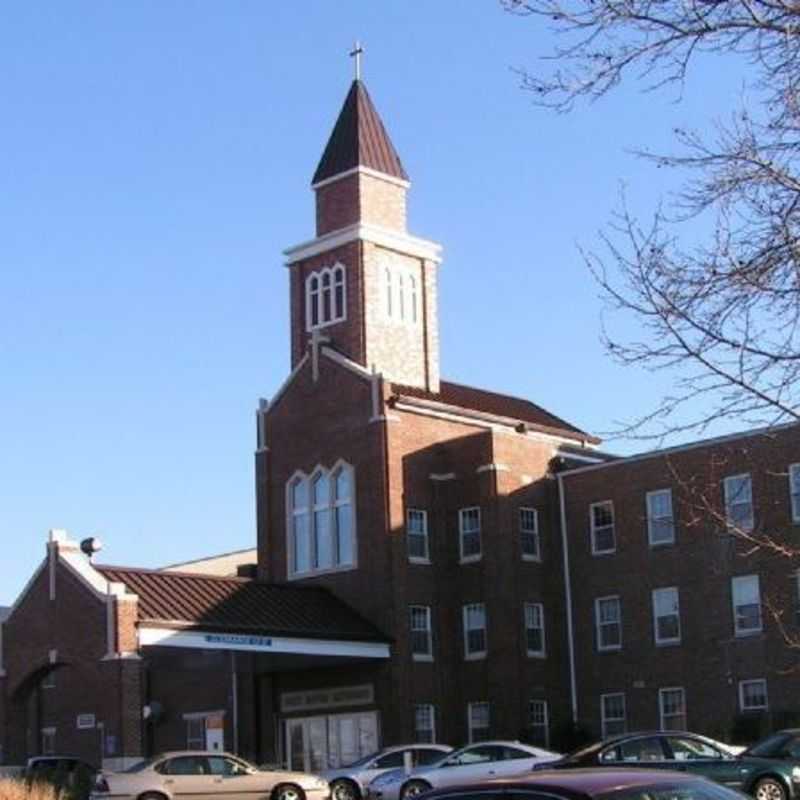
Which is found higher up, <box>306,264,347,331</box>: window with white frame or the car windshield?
<box>306,264,347,331</box>: window with white frame

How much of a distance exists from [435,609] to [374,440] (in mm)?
5655

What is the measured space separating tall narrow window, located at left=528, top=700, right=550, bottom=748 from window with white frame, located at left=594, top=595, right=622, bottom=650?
102 inches

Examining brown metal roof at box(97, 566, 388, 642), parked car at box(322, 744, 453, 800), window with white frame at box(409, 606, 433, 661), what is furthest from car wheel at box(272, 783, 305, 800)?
window with white frame at box(409, 606, 433, 661)

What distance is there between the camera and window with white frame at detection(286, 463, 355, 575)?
5022cm

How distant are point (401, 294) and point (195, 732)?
54.5 ft

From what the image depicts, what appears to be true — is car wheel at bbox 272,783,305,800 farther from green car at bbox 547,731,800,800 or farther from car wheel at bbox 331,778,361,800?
green car at bbox 547,731,800,800

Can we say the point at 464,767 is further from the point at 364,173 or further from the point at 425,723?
the point at 364,173

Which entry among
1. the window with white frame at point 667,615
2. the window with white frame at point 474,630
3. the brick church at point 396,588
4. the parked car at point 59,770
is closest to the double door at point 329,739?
the brick church at point 396,588

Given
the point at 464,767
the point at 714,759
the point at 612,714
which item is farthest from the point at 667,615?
the point at 714,759

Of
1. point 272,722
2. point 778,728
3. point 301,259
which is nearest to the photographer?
point 778,728

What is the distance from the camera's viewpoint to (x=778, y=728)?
42844 mm

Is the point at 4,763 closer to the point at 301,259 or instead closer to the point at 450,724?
the point at 450,724

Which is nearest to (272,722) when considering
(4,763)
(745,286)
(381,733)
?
(381,733)

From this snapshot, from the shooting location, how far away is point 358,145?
54438 mm
